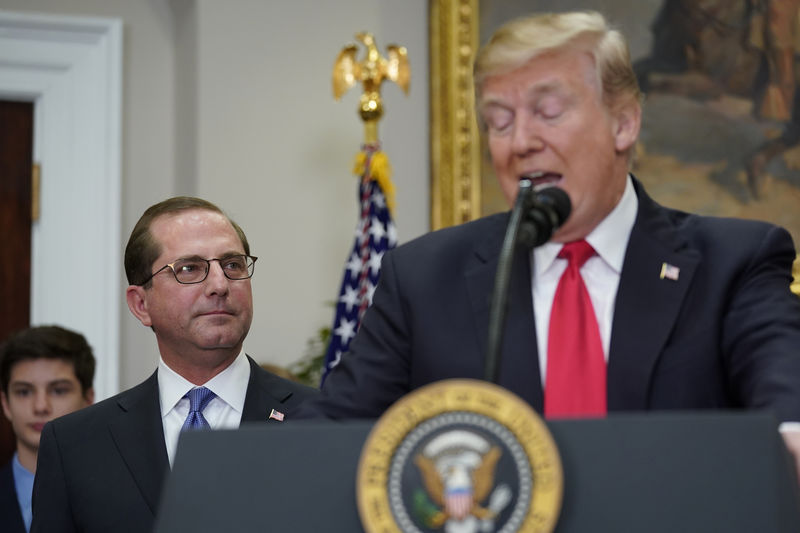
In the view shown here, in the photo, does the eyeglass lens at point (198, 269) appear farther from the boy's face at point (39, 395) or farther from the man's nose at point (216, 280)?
the boy's face at point (39, 395)

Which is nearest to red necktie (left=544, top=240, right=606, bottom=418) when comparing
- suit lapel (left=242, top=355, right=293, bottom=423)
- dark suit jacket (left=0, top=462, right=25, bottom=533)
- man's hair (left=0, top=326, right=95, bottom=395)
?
suit lapel (left=242, top=355, right=293, bottom=423)

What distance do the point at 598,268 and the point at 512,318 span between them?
0.21m

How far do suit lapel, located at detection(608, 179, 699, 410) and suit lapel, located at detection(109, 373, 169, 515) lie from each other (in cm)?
154

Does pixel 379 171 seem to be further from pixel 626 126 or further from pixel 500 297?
pixel 500 297

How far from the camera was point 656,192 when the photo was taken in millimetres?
6090

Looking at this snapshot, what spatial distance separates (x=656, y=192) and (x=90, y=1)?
11.8ft

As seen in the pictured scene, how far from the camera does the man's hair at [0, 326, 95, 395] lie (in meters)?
4.79

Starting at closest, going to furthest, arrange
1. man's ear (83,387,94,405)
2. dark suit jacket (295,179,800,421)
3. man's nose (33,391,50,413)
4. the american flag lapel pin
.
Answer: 1. dark suit jacket (295,179,800,421)
2. the american flag lapel pin
3. man's nose (33,391,50,413)
4. man's ear (83,387,94,405)

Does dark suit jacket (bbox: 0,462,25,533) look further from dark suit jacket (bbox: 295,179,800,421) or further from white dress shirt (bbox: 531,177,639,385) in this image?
white dress shirt (bbox: 531,177,639,385)

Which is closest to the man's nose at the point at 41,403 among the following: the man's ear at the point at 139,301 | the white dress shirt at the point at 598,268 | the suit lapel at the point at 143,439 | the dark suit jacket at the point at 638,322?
the man's ear at the point at 139,301

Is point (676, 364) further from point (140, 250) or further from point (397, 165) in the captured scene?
point (397, 165)

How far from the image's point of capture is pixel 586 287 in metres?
2.18

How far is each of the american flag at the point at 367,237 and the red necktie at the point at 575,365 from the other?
417 centimetres

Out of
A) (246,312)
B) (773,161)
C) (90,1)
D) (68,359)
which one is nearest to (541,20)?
(246,312)
